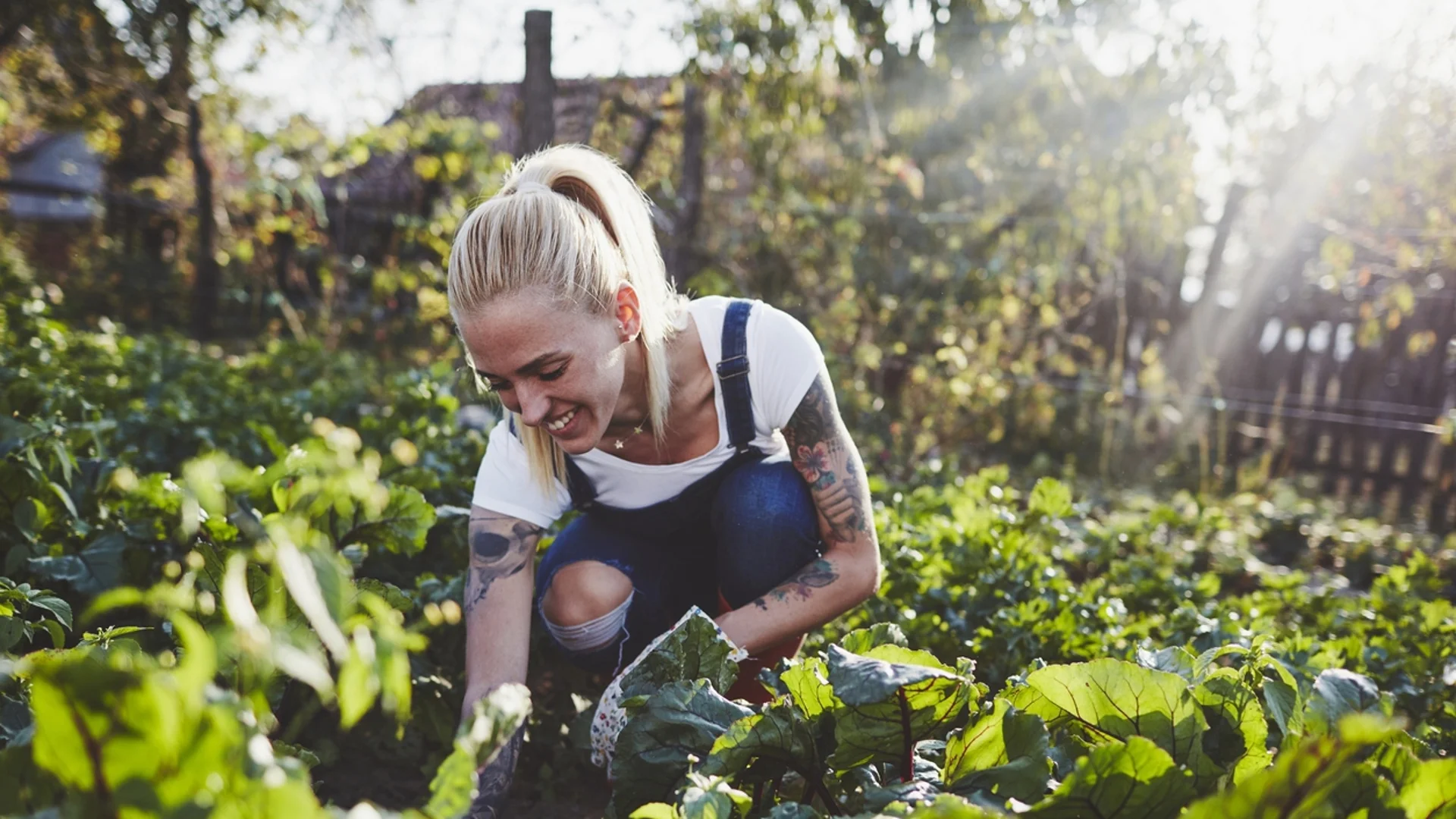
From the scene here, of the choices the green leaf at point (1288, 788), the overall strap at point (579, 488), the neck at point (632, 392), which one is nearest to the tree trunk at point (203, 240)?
the overall strap at point (579, 488)

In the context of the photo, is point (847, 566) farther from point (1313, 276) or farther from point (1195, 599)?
point (1313, 276)

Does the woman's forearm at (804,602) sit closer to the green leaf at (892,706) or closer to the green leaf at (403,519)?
the green leaf at (403,519)

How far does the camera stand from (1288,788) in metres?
0.81

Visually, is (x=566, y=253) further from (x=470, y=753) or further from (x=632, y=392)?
(x=470, y=753)

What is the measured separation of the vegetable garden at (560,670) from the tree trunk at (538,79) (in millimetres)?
1627

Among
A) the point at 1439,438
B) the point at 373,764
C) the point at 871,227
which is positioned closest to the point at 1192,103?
the point at 871,227

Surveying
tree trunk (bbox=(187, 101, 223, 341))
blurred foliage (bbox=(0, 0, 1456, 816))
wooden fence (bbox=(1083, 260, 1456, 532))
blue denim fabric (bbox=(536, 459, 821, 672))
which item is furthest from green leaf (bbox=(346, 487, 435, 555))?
tree trunk (bbox=(187, 101, 223, 341))

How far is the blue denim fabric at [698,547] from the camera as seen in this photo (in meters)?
2.18

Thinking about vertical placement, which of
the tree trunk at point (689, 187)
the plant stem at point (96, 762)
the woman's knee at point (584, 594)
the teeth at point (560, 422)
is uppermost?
the tree trunk at point (689, 187)

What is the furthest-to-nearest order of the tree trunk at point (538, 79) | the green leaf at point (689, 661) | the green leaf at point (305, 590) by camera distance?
the tree trunk at point (538, 79)
the green leaf at point (689, 661)
the green leaf at point (305, 590)

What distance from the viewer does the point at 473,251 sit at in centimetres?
180

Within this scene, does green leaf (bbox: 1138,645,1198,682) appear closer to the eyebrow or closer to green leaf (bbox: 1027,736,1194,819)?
green leaf (bbox: 1027,736,1194,819)

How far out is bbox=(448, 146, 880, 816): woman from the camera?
1.80 m

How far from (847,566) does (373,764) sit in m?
1.14
